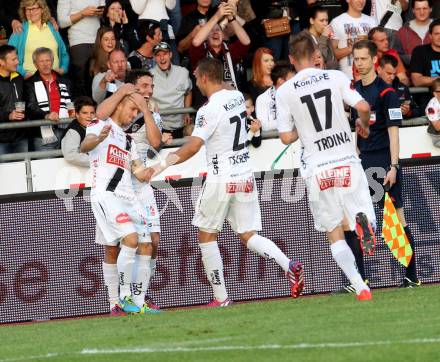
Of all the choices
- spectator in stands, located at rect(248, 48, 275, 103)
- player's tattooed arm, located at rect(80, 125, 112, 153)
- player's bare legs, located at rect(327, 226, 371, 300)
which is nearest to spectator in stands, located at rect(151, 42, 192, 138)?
spectator in stands, located at rect(248, 48, 275, 103)

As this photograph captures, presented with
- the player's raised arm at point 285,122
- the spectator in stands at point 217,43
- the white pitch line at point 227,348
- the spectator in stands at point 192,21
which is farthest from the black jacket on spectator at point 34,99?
the white pitch line at point 227,348

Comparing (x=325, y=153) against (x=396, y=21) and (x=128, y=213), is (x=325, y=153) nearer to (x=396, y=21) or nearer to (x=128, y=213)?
(x=128, y=213)

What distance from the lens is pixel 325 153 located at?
11609mm

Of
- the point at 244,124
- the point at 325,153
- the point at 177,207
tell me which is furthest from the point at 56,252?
the point at 325,153

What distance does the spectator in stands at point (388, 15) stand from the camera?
1841 centimetres

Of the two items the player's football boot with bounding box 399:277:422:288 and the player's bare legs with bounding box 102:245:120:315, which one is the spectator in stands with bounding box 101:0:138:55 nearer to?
the player's bare legs with bounding box 102:245:120:315

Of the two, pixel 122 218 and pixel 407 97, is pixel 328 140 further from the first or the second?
pixel 407 97

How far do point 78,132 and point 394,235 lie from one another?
4.14 m

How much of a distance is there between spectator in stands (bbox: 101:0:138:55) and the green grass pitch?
6.20 m

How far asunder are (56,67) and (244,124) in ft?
17.1

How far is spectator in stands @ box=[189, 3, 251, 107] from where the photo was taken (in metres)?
16.9

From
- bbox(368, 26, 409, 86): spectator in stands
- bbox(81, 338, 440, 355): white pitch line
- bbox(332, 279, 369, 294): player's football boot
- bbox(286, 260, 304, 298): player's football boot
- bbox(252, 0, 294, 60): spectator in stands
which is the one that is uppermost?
bbox(252, 0, 294, 60): spectator in stands

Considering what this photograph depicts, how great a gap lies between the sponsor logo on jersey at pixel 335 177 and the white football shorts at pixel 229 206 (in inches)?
48.8

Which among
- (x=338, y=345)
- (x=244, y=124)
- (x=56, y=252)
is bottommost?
(x=338, y=345)
